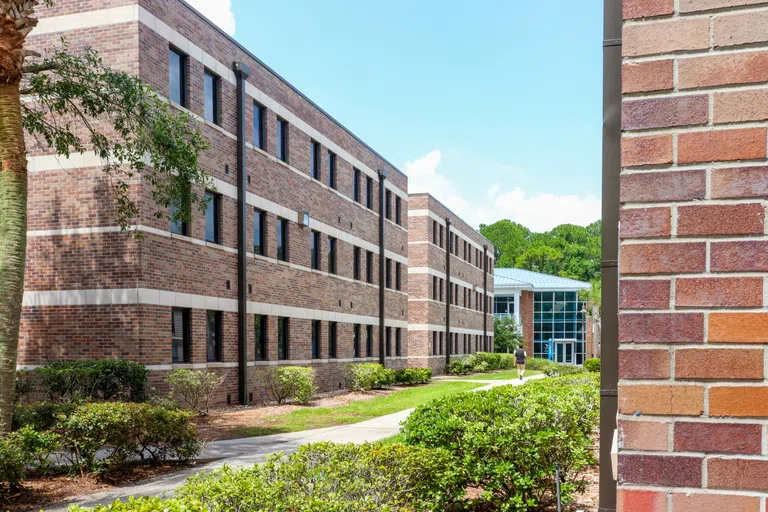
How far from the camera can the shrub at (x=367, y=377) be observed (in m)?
27.5

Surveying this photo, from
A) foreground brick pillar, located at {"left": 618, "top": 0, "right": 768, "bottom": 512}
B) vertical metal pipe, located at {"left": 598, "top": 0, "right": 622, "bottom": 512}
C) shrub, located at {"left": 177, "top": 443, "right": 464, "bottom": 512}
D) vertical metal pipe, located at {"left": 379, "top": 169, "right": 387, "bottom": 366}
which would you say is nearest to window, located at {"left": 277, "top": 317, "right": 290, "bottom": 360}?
vertical metal pipe, located at {"left": 379, "top": 169, "right": 387, "bottom": 366}

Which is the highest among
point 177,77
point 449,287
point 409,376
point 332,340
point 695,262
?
point 177,77

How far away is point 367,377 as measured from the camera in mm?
27484

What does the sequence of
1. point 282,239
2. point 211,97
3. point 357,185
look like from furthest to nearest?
point 357,185
point 282,239
point 211,97

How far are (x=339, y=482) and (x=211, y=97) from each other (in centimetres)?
1704

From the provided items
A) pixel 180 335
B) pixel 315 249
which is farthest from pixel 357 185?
pixel 180 335

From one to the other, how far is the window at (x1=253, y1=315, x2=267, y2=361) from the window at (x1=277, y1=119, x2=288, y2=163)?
553 centimetres

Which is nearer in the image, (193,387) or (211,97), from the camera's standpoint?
(193,387)

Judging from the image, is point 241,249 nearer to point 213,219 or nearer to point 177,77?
point 213,219

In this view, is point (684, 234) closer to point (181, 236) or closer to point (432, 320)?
point (181, 236)

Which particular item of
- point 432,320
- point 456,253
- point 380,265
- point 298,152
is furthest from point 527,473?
point 456,253

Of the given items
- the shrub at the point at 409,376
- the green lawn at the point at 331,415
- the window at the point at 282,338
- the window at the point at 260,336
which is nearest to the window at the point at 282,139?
the window at the point at 282,338

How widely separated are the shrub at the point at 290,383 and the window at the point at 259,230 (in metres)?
3.71

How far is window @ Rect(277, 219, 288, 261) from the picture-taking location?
78.8 ft
